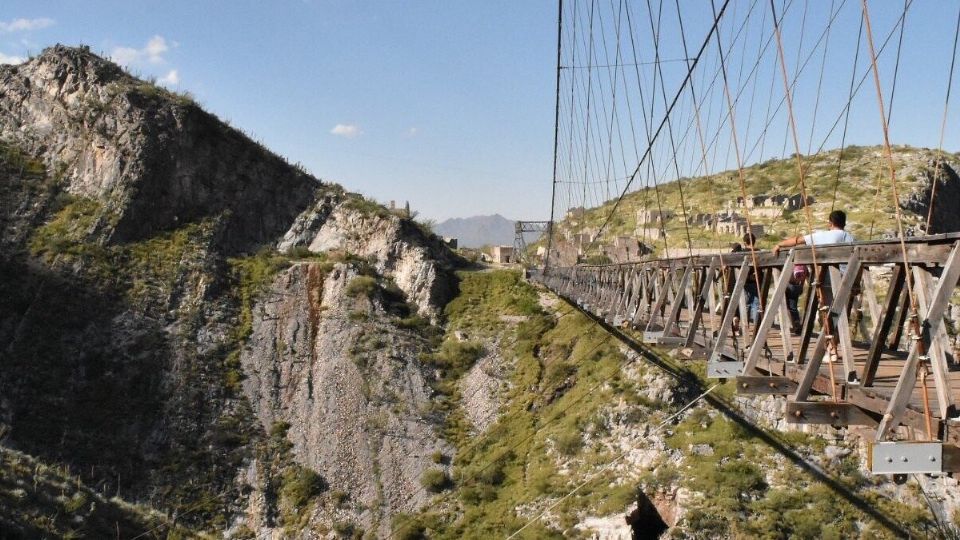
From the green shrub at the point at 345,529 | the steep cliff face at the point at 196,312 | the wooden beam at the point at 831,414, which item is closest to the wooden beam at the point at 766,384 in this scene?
the wooden beam at the point at 831,414

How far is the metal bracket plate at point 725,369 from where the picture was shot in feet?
26.2

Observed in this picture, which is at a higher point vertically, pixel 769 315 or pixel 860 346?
pixel 769 315

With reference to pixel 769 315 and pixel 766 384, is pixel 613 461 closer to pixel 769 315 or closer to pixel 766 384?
pixel 766 384

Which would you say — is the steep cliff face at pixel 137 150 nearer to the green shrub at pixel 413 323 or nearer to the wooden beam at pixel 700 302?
the green shrub at pixel 413 323

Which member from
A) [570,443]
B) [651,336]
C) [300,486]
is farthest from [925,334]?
[300,486]

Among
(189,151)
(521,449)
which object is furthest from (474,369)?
(189,151)

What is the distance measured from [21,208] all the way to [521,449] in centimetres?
Answer: 2397

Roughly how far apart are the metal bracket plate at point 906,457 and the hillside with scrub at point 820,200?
24.8m

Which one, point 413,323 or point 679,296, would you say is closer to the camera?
point 679,296

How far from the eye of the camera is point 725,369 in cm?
809

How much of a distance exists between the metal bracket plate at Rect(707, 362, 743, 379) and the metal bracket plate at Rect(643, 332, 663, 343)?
116 inches

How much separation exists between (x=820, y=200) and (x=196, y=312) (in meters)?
34.6

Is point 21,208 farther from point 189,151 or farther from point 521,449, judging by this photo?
point 521,449

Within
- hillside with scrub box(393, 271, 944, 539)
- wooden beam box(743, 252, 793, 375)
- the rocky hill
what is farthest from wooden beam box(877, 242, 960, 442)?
the rocky hill
